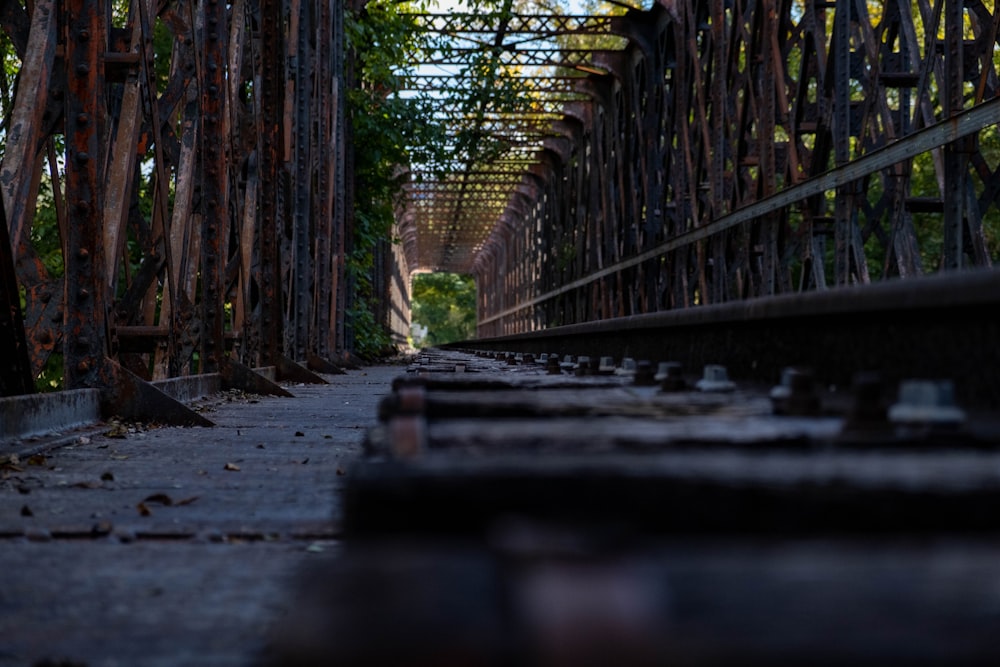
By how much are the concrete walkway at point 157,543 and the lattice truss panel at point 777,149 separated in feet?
17.7

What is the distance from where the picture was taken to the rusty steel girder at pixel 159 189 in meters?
5.02

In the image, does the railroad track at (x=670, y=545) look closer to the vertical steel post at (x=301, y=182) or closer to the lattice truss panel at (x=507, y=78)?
the vertical steel post at (x=301, y=182)

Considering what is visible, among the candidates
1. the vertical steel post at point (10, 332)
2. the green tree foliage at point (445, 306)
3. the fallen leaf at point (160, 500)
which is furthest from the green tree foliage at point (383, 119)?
the green tree foliage at point (445, 306)

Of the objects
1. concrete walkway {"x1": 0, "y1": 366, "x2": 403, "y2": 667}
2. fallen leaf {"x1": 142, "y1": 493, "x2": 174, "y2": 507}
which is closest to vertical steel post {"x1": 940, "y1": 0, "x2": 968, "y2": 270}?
concrete walkway {"x1": 0, "y1": 366, "x2": 403, "y2": 667}

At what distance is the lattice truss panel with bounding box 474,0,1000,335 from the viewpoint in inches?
338

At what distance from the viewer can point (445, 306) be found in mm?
109938

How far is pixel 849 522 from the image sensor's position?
2.76 feet

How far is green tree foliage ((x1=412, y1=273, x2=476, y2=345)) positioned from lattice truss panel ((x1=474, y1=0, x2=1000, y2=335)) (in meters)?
68.4

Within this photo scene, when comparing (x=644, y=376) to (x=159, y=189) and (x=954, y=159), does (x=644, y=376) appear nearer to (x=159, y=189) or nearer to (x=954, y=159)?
(x=159, y=189)

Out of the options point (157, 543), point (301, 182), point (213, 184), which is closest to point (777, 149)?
point (301, 182)

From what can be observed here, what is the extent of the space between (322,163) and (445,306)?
94.0 m

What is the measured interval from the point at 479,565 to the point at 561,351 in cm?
981

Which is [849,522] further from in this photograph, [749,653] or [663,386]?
[663,386]

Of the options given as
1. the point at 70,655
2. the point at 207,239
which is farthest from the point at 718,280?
the point at 70,655
